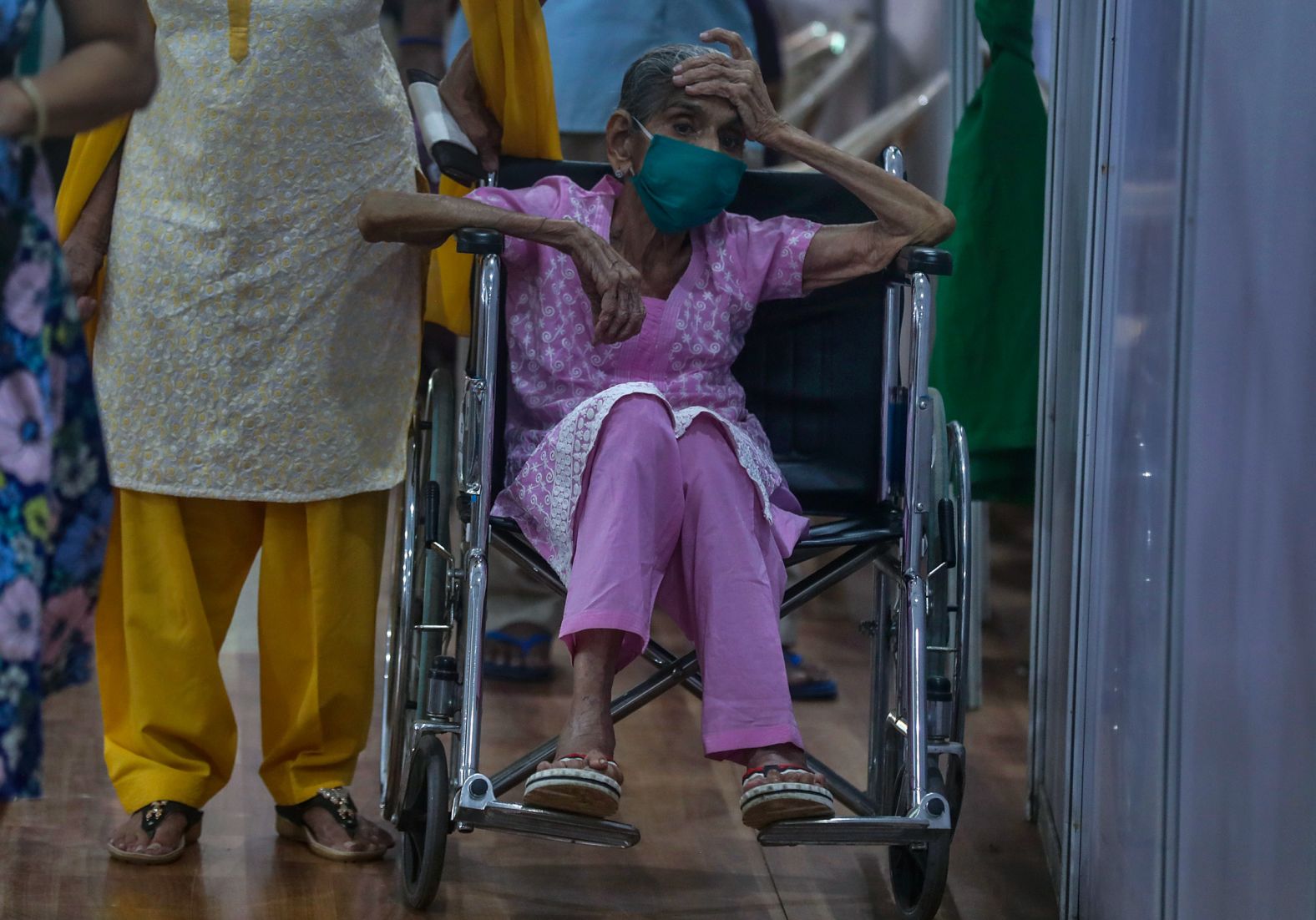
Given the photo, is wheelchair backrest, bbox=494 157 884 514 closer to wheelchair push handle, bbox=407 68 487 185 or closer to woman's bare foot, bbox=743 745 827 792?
wheelchair push handle, bbox=407 68 487 185

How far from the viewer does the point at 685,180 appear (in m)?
2.22

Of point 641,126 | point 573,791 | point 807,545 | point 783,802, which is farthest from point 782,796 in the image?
point 641,126

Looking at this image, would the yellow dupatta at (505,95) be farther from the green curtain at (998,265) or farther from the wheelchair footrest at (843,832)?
the wheelchair footrest at (843,832)

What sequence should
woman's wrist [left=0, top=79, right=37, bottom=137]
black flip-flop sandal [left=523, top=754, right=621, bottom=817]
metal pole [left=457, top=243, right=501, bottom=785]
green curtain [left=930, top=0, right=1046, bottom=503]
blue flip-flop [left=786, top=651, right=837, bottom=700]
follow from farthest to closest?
blue flip-flop [left=786, top=651, right=837, bottom=700] < green curtain [left=930, top=0, right=1046, bottom=503] < metal pole [left=457, top=243, right=501, bottom=785] < black flip-flop sandal [left=523, top=754, right=621, bottom=817] < woman's wrist [left=0, top=79, right=37, bottom=137]

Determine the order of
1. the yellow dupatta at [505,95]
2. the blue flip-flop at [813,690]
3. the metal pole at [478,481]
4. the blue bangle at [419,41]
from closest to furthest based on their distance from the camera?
the metal pole at [478,481] → the yellow dupatta at [505,95] → the blue bangle at [419,41] → the blue flip-flop at [813,690]

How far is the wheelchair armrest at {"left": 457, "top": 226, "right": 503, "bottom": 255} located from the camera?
206 centimetres

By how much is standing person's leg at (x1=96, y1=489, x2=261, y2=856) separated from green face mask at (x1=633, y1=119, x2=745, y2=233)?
690 millimetres

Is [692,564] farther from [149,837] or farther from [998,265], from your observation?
[998,265]

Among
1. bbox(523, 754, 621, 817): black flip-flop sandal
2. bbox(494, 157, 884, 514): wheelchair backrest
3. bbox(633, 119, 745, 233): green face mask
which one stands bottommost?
bbox(523, 754, 621, 817): black flip-flop sandal

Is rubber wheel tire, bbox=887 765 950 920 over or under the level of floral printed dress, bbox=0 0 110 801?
under

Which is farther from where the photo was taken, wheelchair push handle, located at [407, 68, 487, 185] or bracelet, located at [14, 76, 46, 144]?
wheelchair push handle, located at [407, 68, 487, 185]

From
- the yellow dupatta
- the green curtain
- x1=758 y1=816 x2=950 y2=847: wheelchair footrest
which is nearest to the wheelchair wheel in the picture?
the yellow dupatta

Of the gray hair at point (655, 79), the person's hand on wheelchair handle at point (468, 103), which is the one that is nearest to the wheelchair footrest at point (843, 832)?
the gray hair at point (655, 79)

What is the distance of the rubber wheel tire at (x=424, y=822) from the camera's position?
2.07m
